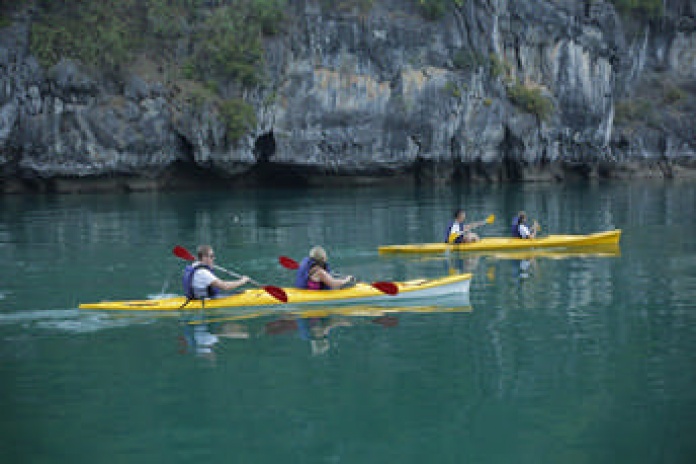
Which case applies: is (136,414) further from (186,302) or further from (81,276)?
(81,276)

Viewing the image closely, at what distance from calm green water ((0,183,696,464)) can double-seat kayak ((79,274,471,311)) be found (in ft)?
0.79

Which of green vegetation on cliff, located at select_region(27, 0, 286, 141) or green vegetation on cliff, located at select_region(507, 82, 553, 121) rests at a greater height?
green vegetation on cliff, located at select_region(27, 0, 286, 141)

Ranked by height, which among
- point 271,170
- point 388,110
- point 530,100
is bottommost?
point 271,170

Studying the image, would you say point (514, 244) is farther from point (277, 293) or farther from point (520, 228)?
point (277, 293)

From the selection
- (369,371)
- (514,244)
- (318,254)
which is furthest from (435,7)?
(369,371)

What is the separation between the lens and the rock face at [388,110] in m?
41.8

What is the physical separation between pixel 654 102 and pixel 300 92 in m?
32.7

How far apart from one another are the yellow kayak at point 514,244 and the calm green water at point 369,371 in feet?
2.62

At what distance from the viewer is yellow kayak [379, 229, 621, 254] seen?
780 inches

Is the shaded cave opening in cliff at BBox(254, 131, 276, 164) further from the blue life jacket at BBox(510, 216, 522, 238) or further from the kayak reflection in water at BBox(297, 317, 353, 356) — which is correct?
the kayak reflection in water at BBox(297, 317, 353, 356)

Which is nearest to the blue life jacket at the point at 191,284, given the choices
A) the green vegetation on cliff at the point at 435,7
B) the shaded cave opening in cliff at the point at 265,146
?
the shaded cave opening in cliff at the point at 265,146

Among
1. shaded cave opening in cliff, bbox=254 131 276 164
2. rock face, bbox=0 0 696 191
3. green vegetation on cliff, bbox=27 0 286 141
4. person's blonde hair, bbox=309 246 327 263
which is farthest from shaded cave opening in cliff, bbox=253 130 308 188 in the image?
person's blonde hair, bbox=309 246 327 263

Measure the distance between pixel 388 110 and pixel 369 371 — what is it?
40647 millimetres

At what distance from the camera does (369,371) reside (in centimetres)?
965
